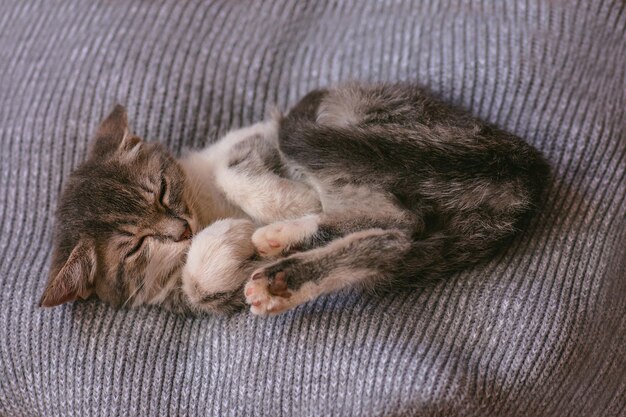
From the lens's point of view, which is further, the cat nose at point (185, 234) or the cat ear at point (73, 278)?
the cat nose at point (185, 234)

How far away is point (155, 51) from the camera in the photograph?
172 cm

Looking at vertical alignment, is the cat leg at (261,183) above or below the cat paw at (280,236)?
above

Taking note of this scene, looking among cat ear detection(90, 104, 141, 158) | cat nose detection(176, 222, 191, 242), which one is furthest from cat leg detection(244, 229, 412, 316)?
cat ear detection(90, 104, 141, 158)

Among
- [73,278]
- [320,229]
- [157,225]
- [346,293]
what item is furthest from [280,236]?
[73,278]

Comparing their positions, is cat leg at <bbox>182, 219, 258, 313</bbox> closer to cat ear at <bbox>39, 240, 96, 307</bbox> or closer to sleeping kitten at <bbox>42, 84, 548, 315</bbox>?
sleeping kitten at <bbox>42, 84, 548, 315</bbox>

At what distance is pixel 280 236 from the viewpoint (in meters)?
1.26

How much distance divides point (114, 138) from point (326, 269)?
2.21ft

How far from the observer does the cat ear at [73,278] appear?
1.23 metres

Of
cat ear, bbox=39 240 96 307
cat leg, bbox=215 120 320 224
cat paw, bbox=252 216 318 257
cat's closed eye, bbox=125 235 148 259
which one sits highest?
cat leg, bbox=215 120 320 224

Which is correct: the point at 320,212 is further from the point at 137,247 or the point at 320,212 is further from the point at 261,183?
the point at 137,247

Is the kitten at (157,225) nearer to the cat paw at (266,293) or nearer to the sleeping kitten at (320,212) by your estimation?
→ the sleeping kitten at (320,212)

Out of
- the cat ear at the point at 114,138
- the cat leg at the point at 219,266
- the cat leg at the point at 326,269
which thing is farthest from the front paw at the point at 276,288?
the cat ear at the point at 114,138

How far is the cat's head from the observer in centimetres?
130

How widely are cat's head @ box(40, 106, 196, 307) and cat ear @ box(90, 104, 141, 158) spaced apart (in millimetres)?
24
